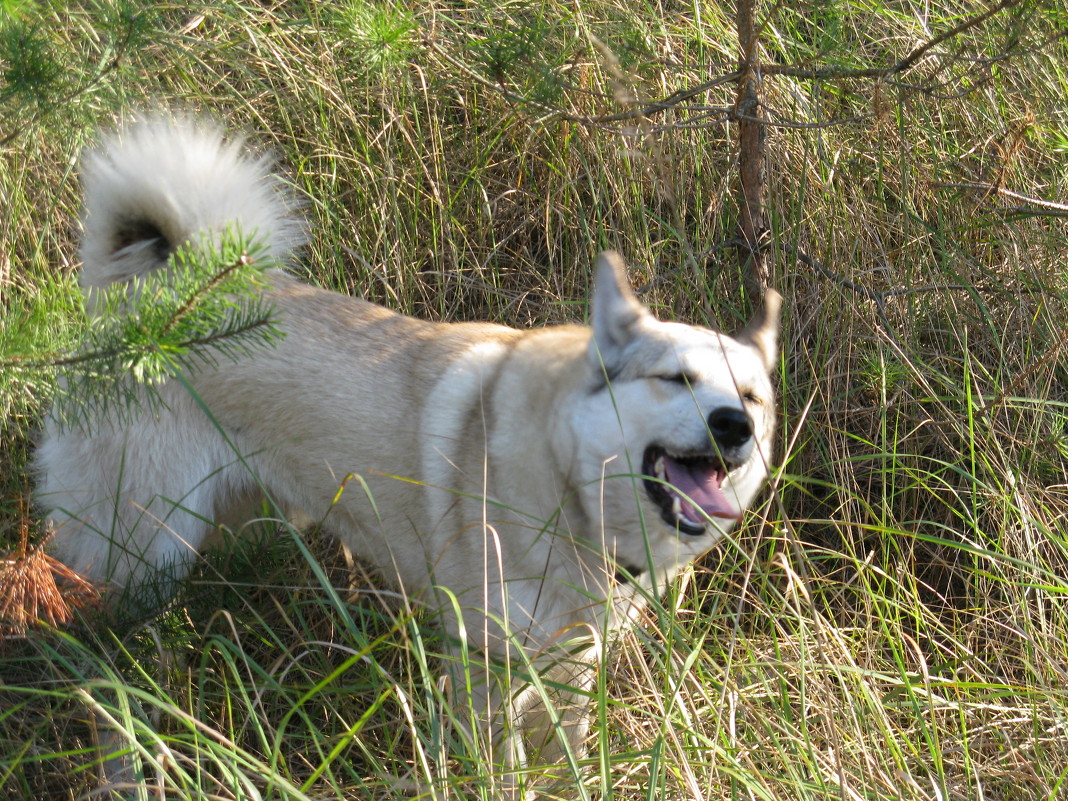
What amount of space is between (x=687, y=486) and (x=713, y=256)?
1571mm

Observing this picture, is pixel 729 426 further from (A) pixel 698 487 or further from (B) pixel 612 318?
(B) pixel 612 318

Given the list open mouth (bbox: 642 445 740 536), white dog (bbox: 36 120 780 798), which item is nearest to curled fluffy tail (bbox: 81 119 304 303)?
white dog (bbox: 36 120 780 798)

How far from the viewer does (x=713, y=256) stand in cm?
355

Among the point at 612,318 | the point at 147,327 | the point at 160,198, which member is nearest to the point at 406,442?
the point at 612,318

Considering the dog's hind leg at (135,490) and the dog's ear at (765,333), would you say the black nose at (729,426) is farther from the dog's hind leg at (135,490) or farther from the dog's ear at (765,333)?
the dog's hind leg at (135,490)

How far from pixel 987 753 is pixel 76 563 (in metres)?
2.40

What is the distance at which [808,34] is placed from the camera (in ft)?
13.2

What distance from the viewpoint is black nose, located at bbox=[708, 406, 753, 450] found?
210cm

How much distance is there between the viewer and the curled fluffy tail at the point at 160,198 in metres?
2.63

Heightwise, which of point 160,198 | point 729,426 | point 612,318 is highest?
point 160,198

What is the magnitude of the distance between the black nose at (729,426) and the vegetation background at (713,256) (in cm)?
34

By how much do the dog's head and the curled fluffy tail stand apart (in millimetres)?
1008

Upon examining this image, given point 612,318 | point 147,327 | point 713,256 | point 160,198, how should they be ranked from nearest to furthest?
1. point 147,327
2. point 612,318
3. point 160,198
4. point 713,256

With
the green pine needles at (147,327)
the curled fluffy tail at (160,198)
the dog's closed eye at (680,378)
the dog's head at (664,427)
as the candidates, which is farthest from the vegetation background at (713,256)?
the green pine needles at (147,327)
